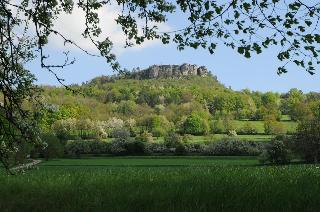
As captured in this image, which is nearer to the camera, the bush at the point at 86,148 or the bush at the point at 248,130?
the bush at the point at 86,148

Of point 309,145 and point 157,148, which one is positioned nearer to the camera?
point 309,145

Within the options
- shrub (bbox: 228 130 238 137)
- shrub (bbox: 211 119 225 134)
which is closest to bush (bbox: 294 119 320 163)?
shrub (bbox: 228 130 238 137)

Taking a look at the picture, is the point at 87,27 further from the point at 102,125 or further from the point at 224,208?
the point at 102,125

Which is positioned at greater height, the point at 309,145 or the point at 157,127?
the point at 157,127

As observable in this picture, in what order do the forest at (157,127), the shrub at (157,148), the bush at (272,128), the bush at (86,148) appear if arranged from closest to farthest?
the forest at (157,127) < the shrub at (157,148) < the bush at (86,148) < the bush at (272,128)

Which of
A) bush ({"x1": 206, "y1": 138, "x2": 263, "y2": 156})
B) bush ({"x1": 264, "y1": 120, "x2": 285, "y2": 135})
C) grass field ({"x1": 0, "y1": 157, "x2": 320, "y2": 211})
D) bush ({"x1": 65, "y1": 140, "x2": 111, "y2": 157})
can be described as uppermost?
bush ({"x1": 264, "y1": 120, "x2": 285, "y2": 135})

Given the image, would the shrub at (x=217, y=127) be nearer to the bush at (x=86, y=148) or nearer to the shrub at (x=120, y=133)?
the shrub at (x=120, y=133)

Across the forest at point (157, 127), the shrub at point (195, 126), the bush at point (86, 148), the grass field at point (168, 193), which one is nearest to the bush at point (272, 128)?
the forest at point (157, 127)

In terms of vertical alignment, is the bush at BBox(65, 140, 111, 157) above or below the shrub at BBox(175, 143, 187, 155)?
above

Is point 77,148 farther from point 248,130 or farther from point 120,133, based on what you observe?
point 248,130

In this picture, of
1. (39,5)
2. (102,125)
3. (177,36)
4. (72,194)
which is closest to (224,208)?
(72,194)

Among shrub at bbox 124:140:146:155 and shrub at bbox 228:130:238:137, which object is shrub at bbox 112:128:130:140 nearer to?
shrub at bbox 228:130:238:137

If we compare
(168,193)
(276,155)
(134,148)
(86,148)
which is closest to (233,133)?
(134,148)

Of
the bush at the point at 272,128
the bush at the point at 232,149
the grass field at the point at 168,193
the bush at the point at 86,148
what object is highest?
the bush at the point at 272,128
